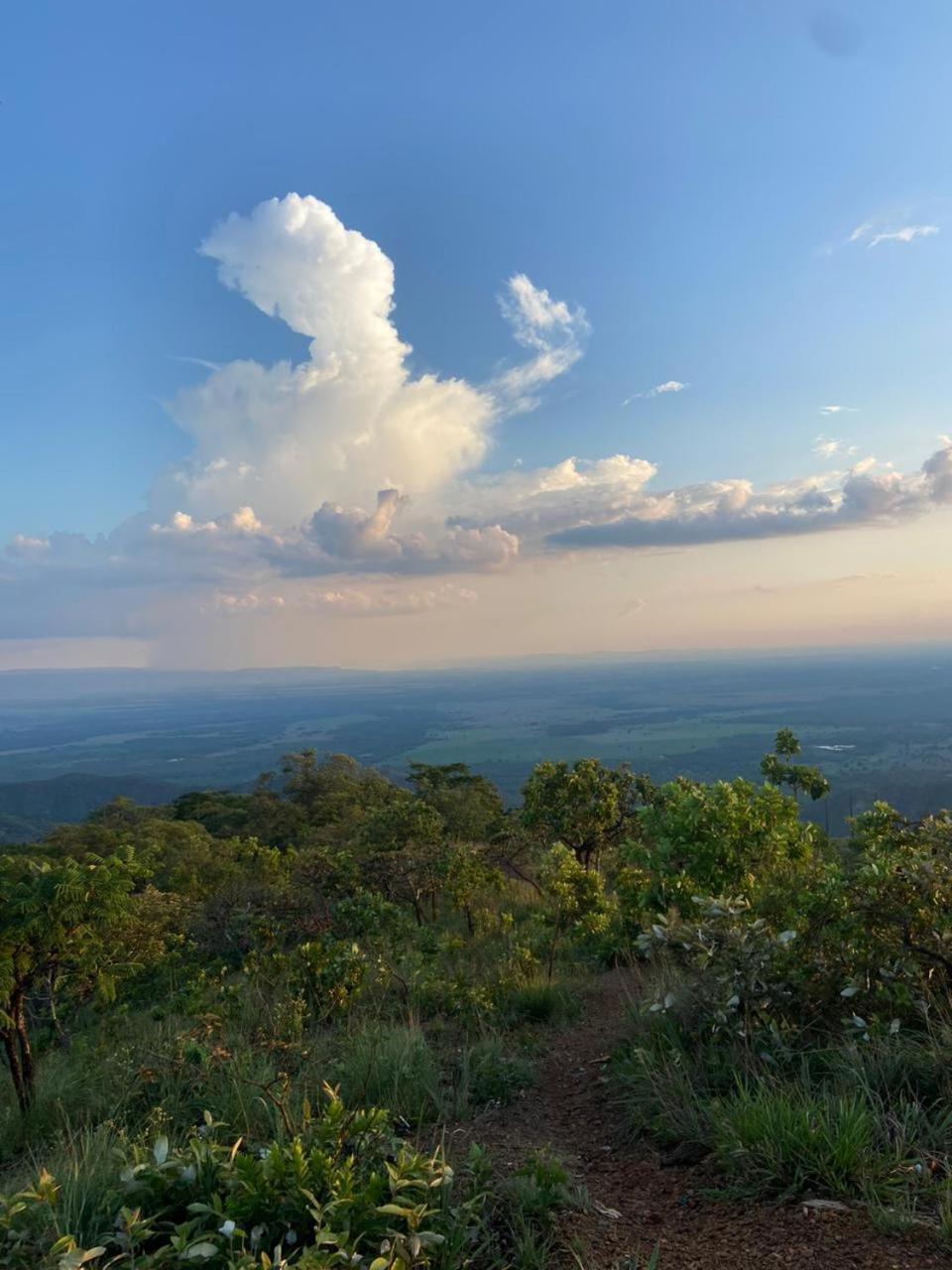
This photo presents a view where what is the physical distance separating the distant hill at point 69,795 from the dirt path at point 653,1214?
327ft

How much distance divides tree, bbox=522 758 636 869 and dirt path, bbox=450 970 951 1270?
25.4ft

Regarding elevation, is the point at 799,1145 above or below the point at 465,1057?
above

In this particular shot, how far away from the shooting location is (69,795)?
10481cm

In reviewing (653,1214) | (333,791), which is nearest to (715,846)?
(653,1214)

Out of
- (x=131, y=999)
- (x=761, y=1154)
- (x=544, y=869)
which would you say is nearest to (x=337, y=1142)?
(x=761, y=1154)

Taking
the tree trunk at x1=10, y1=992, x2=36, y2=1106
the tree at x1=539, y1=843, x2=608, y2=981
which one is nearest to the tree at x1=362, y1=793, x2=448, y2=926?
the tree at x1=539, y1=843, x2=608, y2=981

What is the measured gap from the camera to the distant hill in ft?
317

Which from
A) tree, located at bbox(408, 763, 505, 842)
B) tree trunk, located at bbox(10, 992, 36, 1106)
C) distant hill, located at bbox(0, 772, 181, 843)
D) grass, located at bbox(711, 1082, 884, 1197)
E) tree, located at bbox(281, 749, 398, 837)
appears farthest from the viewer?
distant hill, located at bbox(0, 772, 181, 843)

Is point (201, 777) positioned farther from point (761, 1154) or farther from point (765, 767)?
point (761, 1154)

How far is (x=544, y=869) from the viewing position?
9.51 metres

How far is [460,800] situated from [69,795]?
10189cm

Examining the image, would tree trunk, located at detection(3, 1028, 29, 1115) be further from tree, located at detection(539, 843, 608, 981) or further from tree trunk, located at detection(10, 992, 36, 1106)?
tree, located at detection(539, 843, 608, 981)

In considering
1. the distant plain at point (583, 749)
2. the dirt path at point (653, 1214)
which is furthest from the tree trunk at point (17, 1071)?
the distant plain at point (583, 749)

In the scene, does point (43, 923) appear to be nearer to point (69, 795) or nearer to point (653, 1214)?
point (653, 1214)
